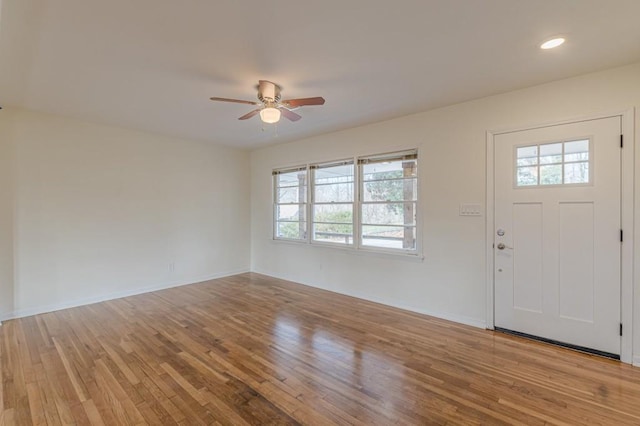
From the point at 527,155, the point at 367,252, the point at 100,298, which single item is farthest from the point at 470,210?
the point at 100,298

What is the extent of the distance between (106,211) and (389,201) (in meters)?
4.21

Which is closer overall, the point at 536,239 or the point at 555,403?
the point at 555,403

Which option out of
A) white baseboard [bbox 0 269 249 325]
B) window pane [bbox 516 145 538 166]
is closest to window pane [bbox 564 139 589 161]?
window pane [bbox 516 145 538 166]

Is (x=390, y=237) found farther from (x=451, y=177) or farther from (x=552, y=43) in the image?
(x=552, y=43)

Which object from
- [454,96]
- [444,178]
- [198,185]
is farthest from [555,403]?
[198,185]

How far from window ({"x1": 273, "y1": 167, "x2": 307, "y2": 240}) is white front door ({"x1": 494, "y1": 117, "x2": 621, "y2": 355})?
3180 millimetres

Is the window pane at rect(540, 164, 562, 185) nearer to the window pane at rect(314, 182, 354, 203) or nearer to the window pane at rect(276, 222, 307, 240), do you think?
the window pane at rect(314, 182, 354, 203)

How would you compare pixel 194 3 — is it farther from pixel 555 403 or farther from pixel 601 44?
pixel 555 403

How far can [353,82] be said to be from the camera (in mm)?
2943

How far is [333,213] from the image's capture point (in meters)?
4.98

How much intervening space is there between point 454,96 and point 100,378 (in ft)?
14.1

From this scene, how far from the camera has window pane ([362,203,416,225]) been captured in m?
4.04

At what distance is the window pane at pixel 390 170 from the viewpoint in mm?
4012

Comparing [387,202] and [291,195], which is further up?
[291,195]
